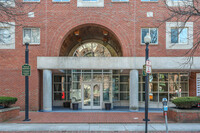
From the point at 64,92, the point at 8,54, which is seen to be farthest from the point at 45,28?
the point at 64,92

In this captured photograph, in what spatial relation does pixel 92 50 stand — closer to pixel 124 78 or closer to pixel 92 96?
pixel 124 78

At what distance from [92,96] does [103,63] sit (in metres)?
3.61

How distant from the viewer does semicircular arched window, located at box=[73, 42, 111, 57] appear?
63.0 ft

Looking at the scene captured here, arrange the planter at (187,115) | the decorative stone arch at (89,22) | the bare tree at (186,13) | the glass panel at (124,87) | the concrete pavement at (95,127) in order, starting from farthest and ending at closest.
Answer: the glass panel at (124,87), the decorative stone arch at (89,22), the planter at (187,115), the concrete pavement at (95,127), the bare tree at (186,13)

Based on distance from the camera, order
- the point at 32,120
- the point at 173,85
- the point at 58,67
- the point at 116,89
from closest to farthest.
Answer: the point at 32,120 < the point at 58,67 < the point at 173,85 < the point at 116,89

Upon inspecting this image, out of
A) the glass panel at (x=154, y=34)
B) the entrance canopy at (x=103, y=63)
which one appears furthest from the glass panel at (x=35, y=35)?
the glass panel at (x=154, y=34)

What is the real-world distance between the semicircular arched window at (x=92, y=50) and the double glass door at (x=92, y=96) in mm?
3538

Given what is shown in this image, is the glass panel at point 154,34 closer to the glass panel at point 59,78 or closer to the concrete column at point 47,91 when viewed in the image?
the concrete column at point 47,91

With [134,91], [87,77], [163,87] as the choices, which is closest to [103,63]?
[87,77]

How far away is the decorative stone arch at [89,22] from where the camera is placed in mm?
A: 15086

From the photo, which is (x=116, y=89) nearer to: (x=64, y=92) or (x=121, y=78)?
(x=121, y=78)

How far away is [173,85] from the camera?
1714cm

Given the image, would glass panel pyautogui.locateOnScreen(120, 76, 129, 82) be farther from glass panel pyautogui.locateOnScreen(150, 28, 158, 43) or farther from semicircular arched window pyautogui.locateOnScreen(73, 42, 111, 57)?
glass panel pyautogui.locateOnScreen(150, 28, 158, 43)

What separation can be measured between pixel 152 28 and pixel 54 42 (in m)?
7.73
